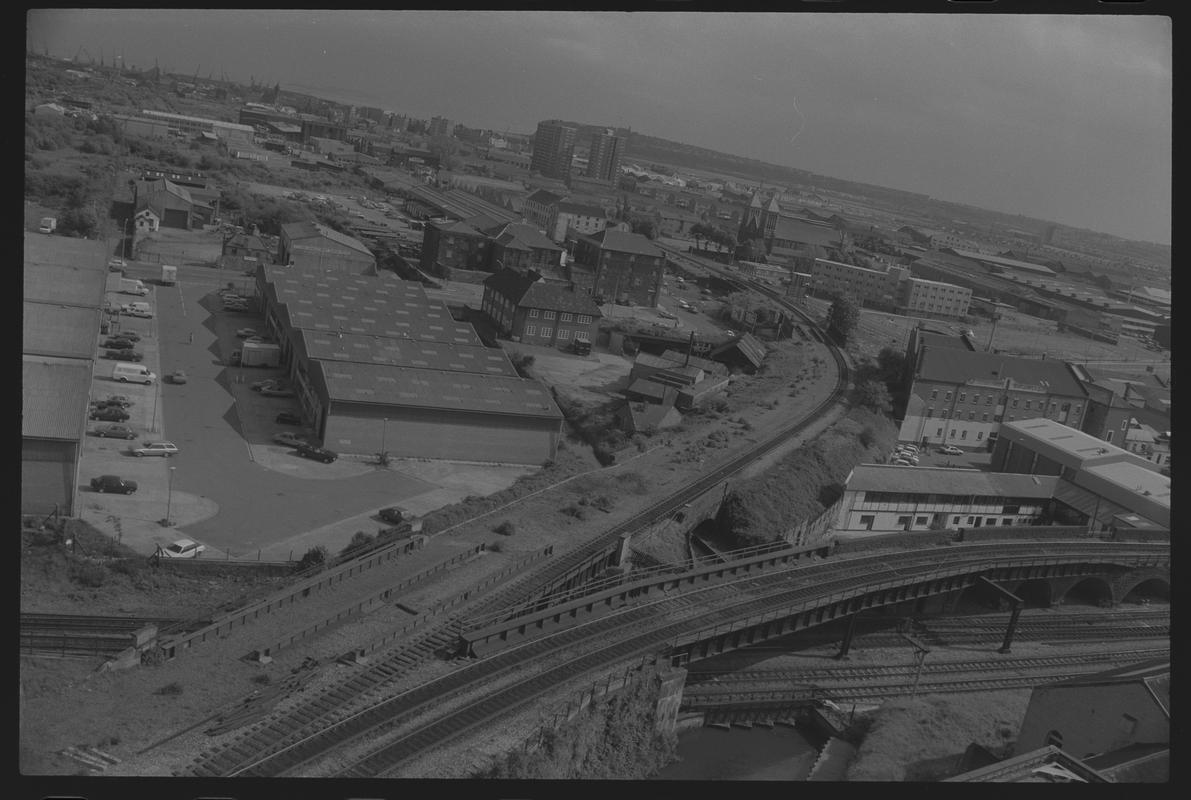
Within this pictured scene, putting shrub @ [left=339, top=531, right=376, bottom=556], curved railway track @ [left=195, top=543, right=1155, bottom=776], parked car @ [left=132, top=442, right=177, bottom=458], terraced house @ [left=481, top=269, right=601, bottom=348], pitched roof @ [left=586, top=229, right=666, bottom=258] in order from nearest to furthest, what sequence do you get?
curved railway track @ [left=195, top=543, right=1155, bottom=776]
shrub @ [left=339, top=531, right=376, bottom=556]
parked car @ [left=132, top=442, right=177, bottom=458]
terraced house @ [left=481, top=269, right=601, bottom=348]
pitched roof @ [left=586, top=229, right=666, bottom=258]

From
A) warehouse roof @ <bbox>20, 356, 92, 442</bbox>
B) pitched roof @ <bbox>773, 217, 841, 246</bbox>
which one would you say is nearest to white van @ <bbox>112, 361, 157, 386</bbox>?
warehouse roof @ <bbox>20, 356, 92, 442</bbox>

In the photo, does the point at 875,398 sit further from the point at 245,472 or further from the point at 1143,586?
the point at 245,472

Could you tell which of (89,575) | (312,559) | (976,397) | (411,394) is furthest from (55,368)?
(976,397)

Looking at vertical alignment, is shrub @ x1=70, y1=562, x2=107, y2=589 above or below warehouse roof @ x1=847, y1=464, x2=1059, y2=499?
below

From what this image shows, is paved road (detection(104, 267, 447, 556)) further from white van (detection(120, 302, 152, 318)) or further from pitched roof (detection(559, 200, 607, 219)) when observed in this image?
pitched roof (detection(559, 200, 607, 219))

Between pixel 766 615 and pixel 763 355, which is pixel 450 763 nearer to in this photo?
pixel 766 615

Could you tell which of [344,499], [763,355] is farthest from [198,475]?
[763,355]

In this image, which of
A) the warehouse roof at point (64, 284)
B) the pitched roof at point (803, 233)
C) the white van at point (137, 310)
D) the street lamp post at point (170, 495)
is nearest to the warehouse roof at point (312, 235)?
the white van at point (137, 310)
